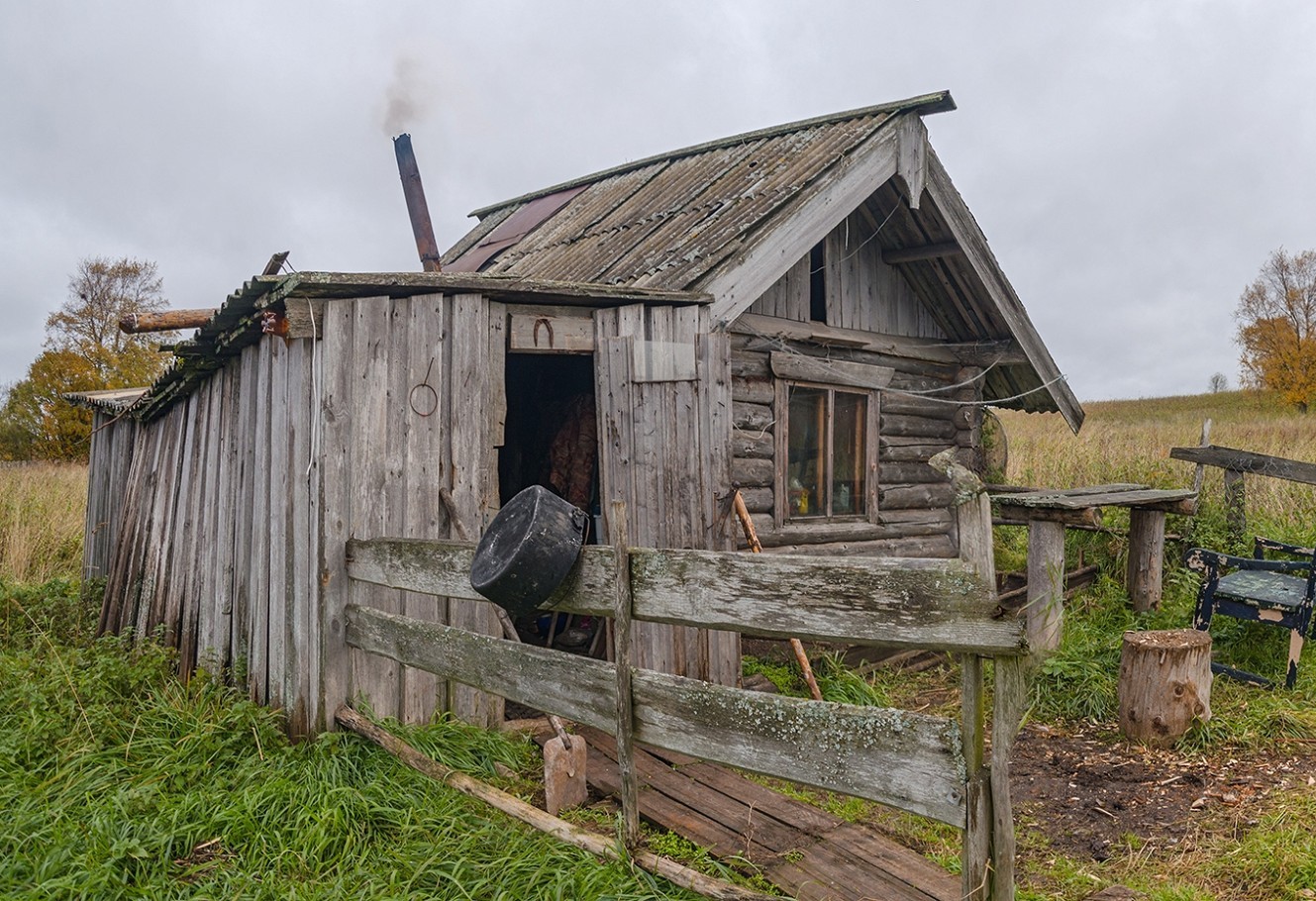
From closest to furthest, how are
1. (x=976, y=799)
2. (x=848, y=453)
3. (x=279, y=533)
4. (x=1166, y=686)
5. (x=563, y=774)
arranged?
(x=976, y=799)
(x=563, y=774)
(x=279, y=533)
(x=1166, y=686)
(x=848, y=453)

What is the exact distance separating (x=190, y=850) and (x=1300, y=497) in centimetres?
1207

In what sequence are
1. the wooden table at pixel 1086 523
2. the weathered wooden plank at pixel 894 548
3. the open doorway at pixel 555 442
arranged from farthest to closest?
the open doorway at pixel 555 442
the weathered wooden plank at pixel 894 548
the wooden table at pixel 1086 523

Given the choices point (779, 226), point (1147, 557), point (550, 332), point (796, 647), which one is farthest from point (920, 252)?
point (550, 332)

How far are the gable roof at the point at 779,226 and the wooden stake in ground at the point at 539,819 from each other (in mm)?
3419

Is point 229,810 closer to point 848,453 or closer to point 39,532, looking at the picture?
point 848,453

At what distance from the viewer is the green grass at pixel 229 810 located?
3.57 m

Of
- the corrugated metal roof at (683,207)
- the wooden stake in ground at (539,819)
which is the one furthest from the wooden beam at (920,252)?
the wooden stake in ground at (539,819)

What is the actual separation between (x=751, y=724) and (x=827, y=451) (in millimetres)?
5482

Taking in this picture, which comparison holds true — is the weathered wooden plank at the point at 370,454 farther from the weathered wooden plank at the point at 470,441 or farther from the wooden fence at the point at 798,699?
the wooden fence at the point at 798,699

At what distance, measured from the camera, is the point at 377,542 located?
4.79m

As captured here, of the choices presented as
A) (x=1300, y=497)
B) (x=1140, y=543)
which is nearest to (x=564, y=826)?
(x=1140, y=543)

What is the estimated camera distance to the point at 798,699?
3012mm

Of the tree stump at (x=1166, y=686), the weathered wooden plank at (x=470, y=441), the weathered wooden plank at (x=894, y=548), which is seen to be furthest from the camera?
the weathered wooden plank at (x=894, y=548)

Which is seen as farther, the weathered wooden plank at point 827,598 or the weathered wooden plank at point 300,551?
the weathered wooden plank at point 300,551
